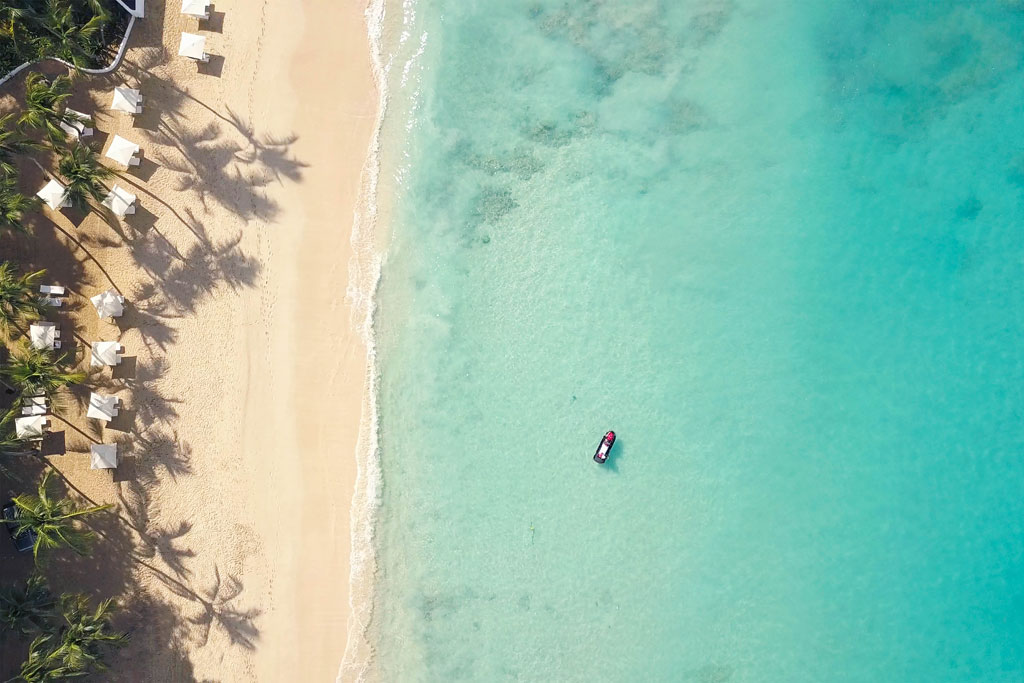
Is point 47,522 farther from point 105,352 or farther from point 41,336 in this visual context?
point 41,336

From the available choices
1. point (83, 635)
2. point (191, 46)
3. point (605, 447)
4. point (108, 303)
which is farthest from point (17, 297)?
point (605, 447)

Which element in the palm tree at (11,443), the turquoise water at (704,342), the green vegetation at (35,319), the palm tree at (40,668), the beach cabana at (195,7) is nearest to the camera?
the palm tree at (40,668)

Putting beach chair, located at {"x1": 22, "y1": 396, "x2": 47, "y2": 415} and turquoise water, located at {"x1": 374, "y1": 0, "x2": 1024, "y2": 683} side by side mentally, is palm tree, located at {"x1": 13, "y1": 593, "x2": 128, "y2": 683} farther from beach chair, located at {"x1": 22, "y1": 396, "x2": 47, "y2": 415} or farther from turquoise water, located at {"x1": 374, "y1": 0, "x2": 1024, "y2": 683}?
turquoise water, located at {"x1": 374, "y1": 0, "x2": 1024, "y2": 683}

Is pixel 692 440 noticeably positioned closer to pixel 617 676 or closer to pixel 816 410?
pixel 816 410

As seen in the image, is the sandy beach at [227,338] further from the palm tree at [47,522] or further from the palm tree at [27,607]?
the palm tree at [47,522]

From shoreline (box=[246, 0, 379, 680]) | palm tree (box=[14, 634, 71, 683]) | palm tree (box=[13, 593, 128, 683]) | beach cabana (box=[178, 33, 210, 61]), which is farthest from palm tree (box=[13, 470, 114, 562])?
beach cabana (box=[178, 33, 210, 61])

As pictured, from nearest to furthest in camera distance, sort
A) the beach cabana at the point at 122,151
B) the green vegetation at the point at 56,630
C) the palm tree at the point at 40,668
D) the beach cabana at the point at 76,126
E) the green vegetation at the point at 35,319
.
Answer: the palm tree at the point at 40,668 → the green vegetation at the point at 56,630 → the green vegetation at the point at 35,319 → the beach cabana at the point at 76,126 → the beach cabana at the point at 122,151

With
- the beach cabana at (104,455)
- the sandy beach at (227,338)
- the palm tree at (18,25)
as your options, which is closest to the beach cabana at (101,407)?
the sandy beach at (227,338)

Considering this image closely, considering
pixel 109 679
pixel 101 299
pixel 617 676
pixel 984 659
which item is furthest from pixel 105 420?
pixel 984 659
